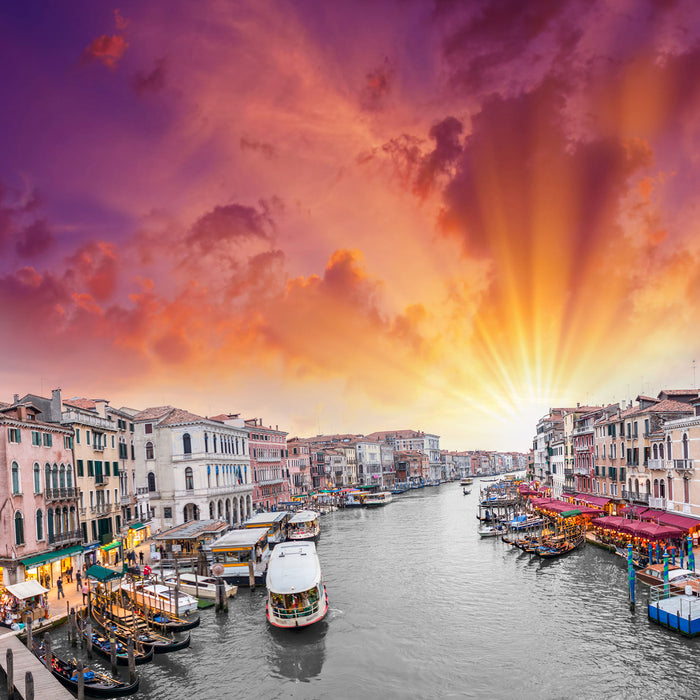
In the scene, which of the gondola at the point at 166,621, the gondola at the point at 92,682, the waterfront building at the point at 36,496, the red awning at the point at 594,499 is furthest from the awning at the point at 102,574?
the red awning at the point at 594,499

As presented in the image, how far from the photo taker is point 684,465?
4019 cm

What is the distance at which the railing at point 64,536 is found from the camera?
36903mm

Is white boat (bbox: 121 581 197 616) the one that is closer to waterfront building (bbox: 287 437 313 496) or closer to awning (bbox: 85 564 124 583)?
awning (bbox: 85 564 124 583)

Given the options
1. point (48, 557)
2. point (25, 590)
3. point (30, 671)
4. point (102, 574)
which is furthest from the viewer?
point (48, 557)

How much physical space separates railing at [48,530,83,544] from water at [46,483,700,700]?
8849mm

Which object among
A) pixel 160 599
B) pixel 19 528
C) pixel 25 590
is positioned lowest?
pixel 160 599

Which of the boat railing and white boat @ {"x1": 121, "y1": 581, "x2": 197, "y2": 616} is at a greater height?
white boat @ {"x1": 121, "y1": 581, "x2": 197, "y2": 616}

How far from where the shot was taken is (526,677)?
23.4 meters

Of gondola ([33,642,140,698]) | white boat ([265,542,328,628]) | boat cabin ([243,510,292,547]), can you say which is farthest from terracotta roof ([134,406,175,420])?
gondola ([33,642,140,698])

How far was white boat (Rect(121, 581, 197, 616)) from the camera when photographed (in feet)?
100

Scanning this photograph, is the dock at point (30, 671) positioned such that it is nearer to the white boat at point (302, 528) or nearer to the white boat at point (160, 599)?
the white boat at point (160, 599)

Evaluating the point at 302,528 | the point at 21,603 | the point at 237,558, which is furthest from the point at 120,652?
the point at 302,528

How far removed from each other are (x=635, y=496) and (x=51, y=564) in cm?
4325

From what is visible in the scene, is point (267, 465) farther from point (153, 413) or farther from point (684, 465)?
point (684, 465)
